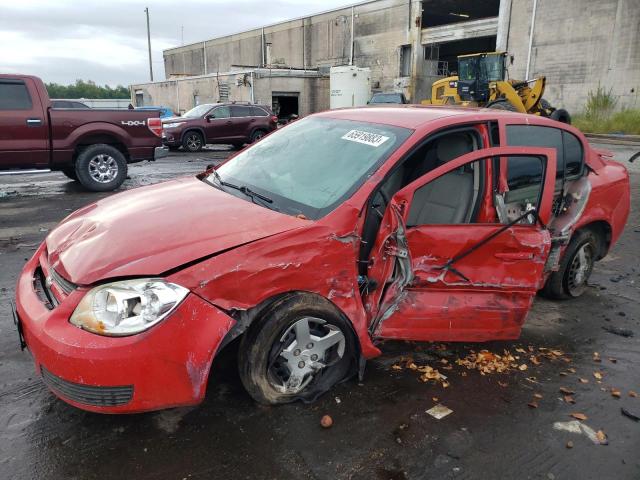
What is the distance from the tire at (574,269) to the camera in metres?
4.32

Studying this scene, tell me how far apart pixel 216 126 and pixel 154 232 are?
1506cm

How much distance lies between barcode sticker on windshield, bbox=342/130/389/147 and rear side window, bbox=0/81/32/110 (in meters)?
7.00

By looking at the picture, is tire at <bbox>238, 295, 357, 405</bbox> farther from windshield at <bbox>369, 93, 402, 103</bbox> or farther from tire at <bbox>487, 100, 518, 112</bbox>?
windshield at <bbox>369, 93, 402, 103</bbox>

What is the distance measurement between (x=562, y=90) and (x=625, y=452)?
30.2 m

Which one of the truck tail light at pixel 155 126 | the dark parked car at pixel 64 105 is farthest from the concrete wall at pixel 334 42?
the truck tail light at pixel 155 126

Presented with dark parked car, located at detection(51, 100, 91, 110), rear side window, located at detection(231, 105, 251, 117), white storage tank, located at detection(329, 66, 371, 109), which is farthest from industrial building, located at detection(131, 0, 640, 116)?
dark parked car, located at detection(51, 100, 91, 110)

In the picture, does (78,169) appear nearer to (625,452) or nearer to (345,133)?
(345,133)

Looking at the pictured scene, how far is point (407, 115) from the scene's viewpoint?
3.41m

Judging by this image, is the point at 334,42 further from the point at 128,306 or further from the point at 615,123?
the point at 128,306

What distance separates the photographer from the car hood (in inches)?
93.4

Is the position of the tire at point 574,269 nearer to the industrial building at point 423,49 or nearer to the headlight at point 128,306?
the headlight at point 128,306

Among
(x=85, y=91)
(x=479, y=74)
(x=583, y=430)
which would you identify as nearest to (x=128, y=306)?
(x=583, y=430)

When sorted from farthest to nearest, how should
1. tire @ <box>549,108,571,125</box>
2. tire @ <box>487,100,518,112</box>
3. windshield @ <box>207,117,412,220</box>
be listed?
1. tire @ <box>549,108,571,125</box>
2. tire @ <box>487,100,518,112</box>
3. windshield @ <box>207,117,412,220</box>

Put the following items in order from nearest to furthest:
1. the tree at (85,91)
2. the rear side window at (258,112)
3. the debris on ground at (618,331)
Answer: the debris on ground at (618,331), the rear side window at (258,112), the tree at (85,91)
